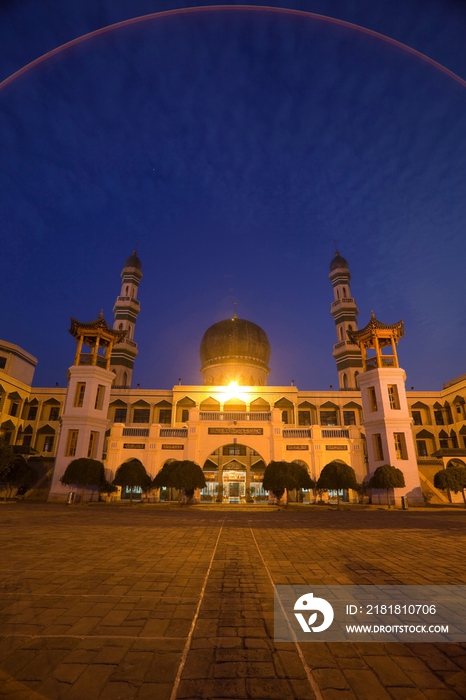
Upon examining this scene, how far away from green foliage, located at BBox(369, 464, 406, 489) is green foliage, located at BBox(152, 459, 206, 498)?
1096cm

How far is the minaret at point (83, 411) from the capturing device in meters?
24.5

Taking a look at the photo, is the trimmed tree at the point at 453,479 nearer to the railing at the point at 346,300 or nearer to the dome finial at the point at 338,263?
the railing at the point at 346,300

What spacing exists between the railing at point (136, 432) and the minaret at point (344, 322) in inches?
1103

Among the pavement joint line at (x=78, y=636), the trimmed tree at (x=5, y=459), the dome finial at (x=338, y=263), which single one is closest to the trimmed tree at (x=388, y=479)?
the pavement joint line at (x=78, y=636)

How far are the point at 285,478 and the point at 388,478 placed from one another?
20.9 ft

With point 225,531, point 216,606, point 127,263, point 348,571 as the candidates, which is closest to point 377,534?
point 225,531

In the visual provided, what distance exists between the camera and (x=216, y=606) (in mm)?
4305

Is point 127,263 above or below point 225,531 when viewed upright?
above

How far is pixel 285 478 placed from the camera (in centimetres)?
2209

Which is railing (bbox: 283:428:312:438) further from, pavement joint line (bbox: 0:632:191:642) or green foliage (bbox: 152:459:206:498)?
pavement joint line (bbox: 0:632:191:642)

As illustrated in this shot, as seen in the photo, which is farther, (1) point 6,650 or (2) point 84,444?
(2) point 84,444

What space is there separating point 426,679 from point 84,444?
25279mm

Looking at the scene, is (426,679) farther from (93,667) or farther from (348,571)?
(348,571)

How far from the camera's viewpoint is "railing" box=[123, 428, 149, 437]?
2845cm
